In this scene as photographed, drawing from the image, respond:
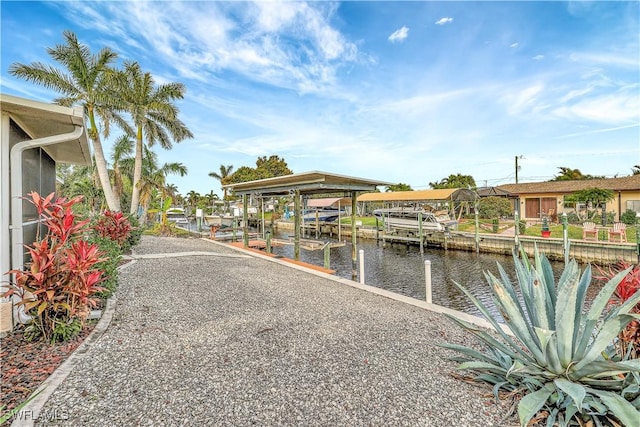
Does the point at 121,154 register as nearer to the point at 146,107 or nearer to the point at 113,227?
the point at 146,107

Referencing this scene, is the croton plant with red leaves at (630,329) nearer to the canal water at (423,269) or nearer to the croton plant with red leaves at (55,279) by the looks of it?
the canal water at (423,269)

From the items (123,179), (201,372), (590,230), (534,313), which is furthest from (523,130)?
(123,179)

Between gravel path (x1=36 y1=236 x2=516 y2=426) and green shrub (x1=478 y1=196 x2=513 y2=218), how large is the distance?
28.4 metres

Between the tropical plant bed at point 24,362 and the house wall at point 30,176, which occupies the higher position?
the house wall at point 30,176

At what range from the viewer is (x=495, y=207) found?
29906 mm

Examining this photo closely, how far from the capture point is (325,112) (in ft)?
69.4

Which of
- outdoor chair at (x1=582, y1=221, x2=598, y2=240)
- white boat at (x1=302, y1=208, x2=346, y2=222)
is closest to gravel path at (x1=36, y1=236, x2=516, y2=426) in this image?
outdoor chair at (x1=582, y1=221, x2=598, y2=240)

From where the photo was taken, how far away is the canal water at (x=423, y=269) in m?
10.9

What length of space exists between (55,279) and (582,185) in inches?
1376

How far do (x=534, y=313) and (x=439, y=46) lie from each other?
1327 centimetres

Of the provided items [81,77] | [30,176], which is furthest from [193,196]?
[30,176]

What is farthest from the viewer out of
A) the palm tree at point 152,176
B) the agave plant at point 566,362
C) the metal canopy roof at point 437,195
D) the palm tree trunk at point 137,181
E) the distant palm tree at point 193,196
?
the distant palm tree at point 193,196

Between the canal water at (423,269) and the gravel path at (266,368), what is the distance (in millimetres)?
5466

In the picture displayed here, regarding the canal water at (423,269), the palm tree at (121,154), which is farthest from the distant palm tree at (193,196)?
the canal water at (423,269)
